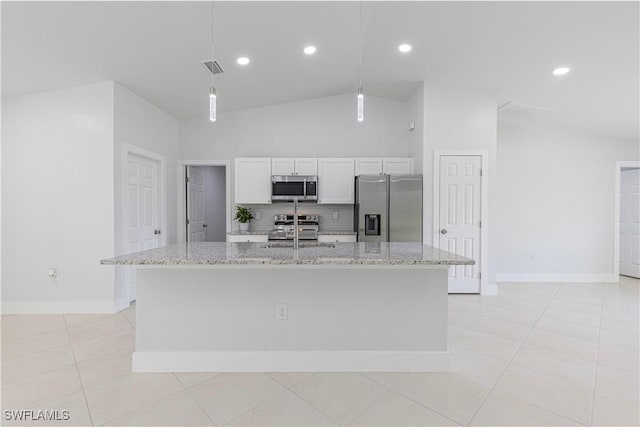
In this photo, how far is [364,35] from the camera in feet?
10.9

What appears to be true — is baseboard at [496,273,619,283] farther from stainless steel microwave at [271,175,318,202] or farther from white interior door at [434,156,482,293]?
stainless steel microwave at [271,175,318,202]

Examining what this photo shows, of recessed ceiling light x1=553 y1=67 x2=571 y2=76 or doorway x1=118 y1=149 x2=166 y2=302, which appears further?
doorway x1=118 y1=149 x2=166 y2=302

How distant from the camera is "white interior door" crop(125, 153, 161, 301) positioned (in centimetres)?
397

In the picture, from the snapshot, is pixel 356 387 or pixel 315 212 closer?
pixel 356 387

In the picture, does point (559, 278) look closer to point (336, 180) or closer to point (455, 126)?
point (455, 126)

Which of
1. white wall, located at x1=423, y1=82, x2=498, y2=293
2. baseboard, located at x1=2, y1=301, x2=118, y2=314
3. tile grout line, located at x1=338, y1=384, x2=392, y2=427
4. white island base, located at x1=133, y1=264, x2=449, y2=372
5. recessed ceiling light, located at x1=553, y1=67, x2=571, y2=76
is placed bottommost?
tile grout line, located at x1=338, y1=384, x2=392, y2=427

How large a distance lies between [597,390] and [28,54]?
524 cm

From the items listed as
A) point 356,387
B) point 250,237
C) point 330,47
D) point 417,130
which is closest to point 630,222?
point 417,130

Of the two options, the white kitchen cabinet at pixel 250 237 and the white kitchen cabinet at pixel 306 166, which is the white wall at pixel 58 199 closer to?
the white kitchen cabinet at pixel 250 237

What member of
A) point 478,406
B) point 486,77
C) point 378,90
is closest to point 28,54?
point 378,90

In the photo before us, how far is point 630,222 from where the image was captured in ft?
18.6

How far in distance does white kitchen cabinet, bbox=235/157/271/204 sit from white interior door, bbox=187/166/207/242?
101cm

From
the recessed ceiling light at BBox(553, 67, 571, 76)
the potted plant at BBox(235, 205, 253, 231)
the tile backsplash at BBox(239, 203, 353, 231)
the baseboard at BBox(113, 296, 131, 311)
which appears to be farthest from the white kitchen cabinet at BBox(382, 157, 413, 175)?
the baseboard at BBox(113, 296, 131, 311)

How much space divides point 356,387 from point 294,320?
614 millimetres
